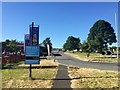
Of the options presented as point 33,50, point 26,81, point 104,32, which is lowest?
point 26,81

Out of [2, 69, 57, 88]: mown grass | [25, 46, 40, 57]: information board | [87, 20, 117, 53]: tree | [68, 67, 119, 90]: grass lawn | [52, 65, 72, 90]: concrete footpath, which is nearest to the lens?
[52, 65, 72, 90]: concrete footpath

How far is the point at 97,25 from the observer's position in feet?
413

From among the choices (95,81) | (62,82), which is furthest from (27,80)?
(95,81)

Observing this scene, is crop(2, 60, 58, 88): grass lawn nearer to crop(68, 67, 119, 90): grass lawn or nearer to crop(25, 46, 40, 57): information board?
crop(68, 67, 119, 90): grass lawn

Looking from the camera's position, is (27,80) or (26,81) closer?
(26,81)

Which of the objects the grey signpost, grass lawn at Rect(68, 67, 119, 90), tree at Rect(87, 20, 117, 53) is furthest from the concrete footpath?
tree at Rect(87, 20, 117, 53)

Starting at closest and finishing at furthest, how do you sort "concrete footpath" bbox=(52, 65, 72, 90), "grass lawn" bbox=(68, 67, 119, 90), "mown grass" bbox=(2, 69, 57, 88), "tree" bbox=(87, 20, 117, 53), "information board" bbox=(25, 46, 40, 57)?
"concrete footpath" bbox=(52, 65, 72, 90)
"grass lawn" bbox=(68, 67, 119, 90)
"mown grass" bbox=(2, 69, 57, 88)
"information board" bbox=(25, 46, 40, 57)
"tree" bbox=(87, 20, 117, 53)

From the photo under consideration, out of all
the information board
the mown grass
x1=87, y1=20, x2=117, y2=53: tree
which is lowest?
the mown grass

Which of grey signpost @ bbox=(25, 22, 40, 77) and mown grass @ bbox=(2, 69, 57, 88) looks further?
grey signpost @ bbox=(25, 22, 40, 77)

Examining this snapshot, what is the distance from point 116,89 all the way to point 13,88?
4766mm

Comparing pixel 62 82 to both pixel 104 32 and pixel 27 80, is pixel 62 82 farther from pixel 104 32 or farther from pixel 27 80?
pixel 104 32

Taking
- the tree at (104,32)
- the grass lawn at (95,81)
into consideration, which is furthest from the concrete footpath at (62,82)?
the tree at (104,32)

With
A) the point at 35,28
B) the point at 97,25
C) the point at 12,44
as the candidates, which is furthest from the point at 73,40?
the point at 35,28

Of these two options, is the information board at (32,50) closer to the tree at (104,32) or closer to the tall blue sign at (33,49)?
the tall blue sign at (33,49)
